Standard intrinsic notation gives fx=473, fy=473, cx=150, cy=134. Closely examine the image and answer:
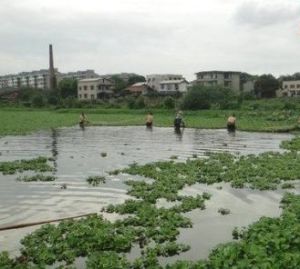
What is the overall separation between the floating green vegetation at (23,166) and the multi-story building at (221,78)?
119 metres

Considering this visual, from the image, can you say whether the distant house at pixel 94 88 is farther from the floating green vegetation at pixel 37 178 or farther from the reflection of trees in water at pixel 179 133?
the floating green vegetation at pixel 37 178

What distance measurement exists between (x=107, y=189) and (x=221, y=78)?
5061 inches

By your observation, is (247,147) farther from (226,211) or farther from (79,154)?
(226,211)

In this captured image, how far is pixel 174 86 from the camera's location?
481ft

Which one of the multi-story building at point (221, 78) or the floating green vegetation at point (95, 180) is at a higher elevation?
the multi-story building at point (221, 78)

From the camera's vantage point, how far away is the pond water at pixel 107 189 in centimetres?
1432

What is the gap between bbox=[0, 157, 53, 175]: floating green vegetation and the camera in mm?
24031

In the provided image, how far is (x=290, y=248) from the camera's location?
11234 millimetres

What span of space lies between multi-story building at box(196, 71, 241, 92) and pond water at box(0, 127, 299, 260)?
4162 inches

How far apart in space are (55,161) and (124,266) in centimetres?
1716

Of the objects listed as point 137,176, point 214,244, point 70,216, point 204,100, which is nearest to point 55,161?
point 137,176

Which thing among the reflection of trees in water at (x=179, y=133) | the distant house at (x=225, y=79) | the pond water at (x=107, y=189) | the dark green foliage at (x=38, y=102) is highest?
the distant house at (x=225, y=79)

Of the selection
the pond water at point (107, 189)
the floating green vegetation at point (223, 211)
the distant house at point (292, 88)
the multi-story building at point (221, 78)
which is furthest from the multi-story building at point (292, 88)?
the floating green vegetation at point (223, 211)

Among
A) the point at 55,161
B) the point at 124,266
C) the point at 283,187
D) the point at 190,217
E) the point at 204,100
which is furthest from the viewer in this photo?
the point at 204,100
